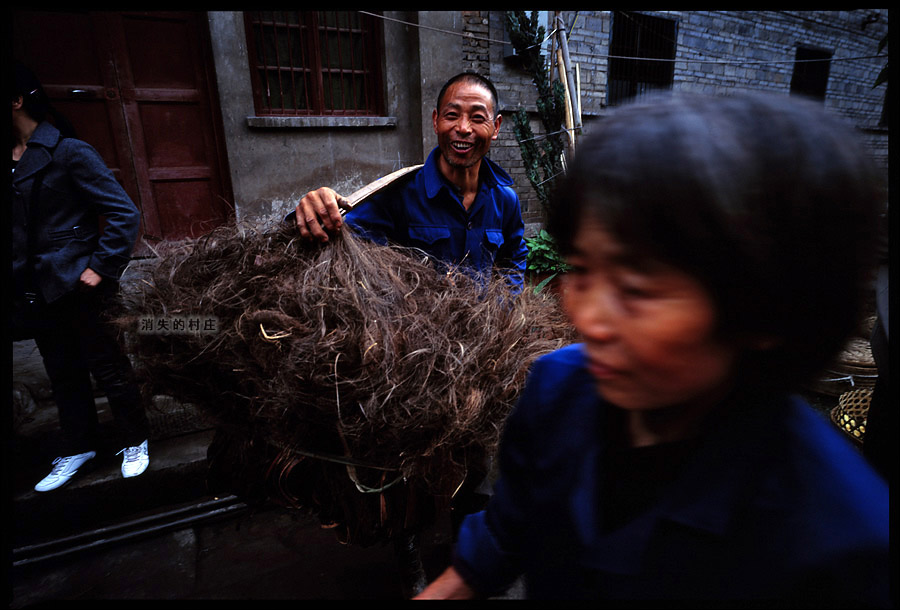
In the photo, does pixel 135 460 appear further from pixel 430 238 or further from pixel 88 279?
pixel 430 238

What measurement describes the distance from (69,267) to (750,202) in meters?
3.02

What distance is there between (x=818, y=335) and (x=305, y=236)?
50.4 inches

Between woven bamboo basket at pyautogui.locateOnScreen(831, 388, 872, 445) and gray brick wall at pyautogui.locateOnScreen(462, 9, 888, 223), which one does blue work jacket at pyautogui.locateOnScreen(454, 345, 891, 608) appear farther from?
gray brick wall at pyautogui.locateOnScreen(462, 9, 888, 223)

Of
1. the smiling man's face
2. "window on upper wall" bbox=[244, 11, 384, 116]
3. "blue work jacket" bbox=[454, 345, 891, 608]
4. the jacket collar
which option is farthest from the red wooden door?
"blue work jacket" bbox=[454, 345, 891, 608]

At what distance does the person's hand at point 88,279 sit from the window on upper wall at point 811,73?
11.3 meters

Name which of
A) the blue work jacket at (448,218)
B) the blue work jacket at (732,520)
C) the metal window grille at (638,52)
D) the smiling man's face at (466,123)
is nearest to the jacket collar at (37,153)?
the blue work jacket at (448,218)

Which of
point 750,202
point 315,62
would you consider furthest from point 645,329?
point 315,62

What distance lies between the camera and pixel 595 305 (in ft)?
1.85

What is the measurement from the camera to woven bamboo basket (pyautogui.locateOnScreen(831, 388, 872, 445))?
7.47 feet

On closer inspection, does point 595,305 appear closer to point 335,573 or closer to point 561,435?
point 561,435

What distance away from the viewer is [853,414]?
238 cm

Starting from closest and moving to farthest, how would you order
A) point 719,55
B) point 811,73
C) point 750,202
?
1. point 750,202
2. point 719,55
3. point 811,73

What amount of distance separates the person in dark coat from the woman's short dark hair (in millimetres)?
2668

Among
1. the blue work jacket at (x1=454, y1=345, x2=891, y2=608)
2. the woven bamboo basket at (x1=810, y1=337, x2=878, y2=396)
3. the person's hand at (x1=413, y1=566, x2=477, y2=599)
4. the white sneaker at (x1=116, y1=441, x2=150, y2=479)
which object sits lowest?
the white sneaker at (x1=116, y1=441, x2=150, y2=479)
